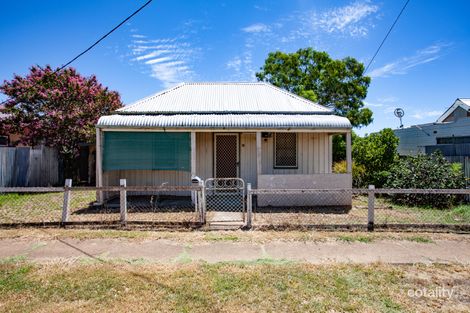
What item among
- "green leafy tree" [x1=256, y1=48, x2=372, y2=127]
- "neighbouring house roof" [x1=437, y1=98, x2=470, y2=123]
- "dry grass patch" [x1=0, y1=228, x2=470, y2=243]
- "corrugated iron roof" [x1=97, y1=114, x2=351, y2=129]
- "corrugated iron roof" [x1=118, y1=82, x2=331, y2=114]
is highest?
"green leafy tree" [x1=256, y1=48, x2=372, y2=127]

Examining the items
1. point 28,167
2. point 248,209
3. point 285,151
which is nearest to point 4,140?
point 28,167

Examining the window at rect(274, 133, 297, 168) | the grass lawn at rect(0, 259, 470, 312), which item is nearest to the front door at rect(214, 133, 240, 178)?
the window at rect(274, 133, 297, 168)

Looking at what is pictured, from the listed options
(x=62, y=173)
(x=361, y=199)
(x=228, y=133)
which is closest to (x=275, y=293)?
(x=228, y=133)

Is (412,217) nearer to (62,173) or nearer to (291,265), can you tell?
(291,265)

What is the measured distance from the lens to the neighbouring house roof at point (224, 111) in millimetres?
9906

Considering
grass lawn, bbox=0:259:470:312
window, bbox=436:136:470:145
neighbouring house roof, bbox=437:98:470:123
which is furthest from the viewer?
neighbouring house roof, bbox=437:98:470:123

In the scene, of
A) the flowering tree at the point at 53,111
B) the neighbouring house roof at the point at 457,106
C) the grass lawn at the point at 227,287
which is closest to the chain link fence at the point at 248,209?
the grass lawn at the point at 227,287

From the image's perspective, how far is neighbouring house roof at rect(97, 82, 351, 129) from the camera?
991 centimetres

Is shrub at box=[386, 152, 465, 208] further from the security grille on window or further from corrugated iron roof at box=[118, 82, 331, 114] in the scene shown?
the security grille on window

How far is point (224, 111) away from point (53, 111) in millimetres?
10039

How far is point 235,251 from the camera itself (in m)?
5.35

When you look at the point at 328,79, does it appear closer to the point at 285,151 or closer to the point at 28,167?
the point at 285,151

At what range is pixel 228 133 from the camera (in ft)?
37.2

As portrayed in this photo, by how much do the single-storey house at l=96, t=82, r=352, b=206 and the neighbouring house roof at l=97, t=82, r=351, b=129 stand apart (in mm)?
36
